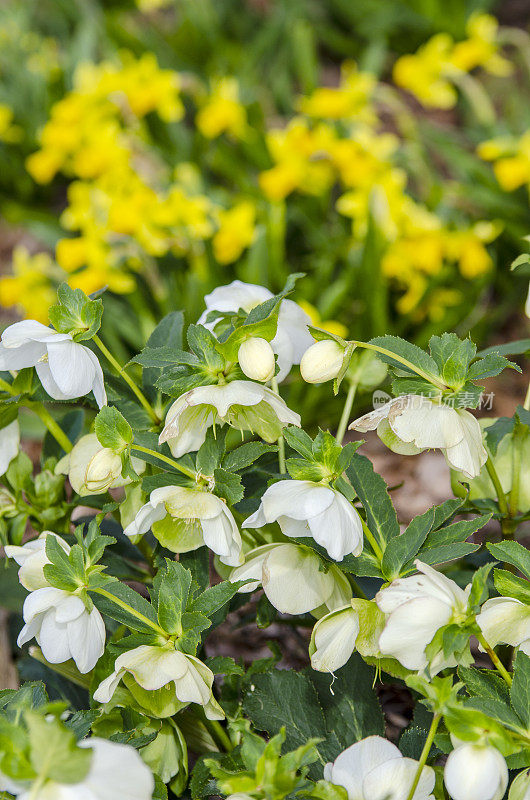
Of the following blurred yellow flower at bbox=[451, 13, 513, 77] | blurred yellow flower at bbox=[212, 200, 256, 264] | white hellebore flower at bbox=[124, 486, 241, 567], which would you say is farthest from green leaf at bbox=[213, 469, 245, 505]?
blurred yellow flower at bbox=[451, 13, 513, 77]

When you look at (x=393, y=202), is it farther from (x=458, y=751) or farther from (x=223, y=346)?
(x=458, y=751)

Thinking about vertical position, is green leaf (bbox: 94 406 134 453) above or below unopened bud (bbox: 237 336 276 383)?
below

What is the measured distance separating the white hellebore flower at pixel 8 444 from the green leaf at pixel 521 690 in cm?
43

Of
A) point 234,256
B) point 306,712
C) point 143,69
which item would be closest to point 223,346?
point 306,712

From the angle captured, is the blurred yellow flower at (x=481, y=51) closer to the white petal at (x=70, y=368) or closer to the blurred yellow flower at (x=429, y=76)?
the blurred yellow flower at (x=429, y=76)

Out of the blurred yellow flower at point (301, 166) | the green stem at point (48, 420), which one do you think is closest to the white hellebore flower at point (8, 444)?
the green stem at point (48, 420)

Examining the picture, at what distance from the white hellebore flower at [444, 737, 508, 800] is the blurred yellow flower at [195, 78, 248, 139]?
168cm

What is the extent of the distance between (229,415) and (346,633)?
0.18 meters

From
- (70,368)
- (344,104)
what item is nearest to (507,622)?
(70,368)

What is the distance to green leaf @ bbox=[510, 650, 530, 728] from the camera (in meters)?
0.48

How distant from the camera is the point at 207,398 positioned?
0.52 m

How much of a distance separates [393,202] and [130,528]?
3.94 ft

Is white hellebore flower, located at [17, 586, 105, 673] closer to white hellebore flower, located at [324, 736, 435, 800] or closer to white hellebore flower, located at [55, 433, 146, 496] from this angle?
white hellebore flower, located at [55, 433, 146, 496]

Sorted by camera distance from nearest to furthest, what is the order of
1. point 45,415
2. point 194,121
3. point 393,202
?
point 45,415
point 393,202
point 194,121
